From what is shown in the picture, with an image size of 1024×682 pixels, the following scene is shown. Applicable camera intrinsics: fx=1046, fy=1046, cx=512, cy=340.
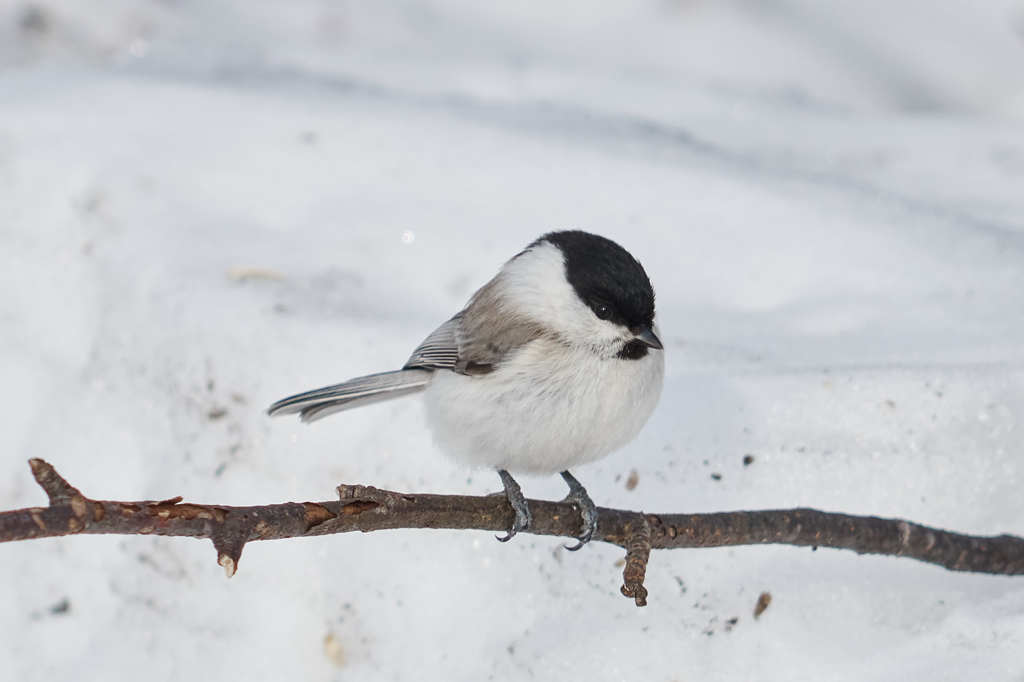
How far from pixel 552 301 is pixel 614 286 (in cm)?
17

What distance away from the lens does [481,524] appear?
1890 mm

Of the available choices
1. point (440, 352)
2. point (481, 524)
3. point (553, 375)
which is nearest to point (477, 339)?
point (440, 352)

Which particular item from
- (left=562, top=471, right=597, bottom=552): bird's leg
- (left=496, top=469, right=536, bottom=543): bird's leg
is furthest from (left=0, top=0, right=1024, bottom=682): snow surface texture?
(left=496, top=469, right=536, bottom=543): bird's leg

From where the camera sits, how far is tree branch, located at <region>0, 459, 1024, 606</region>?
4.66ft

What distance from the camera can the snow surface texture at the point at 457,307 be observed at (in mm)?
2268

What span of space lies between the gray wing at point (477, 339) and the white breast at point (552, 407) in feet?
0.11

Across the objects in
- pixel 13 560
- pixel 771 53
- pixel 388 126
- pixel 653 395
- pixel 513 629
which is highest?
pixel 771 53

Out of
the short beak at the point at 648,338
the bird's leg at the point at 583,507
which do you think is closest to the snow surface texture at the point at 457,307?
the bird's leg at the point at 583,507

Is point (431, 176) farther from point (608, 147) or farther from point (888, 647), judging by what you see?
point (888, 647)

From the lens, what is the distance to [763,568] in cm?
229

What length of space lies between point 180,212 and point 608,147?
Answer: 1464mm

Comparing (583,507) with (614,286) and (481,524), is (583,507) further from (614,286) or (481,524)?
(614,286)

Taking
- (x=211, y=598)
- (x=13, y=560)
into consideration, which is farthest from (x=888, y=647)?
(x=13, y=560)

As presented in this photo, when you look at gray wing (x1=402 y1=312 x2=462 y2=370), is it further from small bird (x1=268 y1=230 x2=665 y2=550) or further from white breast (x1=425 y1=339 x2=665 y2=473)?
white breast (x1=425 y1=339 x2=665 y2=473)
